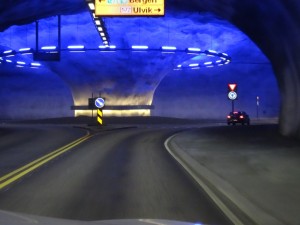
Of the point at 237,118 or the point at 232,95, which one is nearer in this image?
the point at 232,95

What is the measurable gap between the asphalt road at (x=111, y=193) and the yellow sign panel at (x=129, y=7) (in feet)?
24.3

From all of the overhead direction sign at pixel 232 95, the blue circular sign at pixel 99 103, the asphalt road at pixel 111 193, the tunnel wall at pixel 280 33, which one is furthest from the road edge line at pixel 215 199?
the blue circular sign at pixel 99 103

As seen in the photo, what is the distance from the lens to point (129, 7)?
21.0 metres

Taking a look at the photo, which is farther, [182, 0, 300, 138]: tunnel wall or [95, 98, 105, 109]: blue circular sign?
[95, 98, 105, 109]: blue circular sign

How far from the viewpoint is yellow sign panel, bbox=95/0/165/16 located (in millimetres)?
20938

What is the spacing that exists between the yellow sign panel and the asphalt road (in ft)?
24.3

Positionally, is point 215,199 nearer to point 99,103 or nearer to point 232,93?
point 232,93

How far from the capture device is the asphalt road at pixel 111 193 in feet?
25.7

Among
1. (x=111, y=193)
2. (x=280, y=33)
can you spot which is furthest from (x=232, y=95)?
(x=111, y=193)

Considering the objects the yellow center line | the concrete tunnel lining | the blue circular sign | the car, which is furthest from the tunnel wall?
the car

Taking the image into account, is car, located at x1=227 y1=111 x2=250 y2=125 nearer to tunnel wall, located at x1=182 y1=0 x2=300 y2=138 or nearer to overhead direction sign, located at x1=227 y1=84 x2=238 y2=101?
overhead direction sign, located at x1=227 y1=84 x2=238 y2=101

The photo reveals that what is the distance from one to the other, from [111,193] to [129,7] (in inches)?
496

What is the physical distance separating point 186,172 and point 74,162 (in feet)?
13.3

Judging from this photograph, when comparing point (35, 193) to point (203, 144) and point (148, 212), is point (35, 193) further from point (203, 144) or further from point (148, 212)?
point (203, 144)
